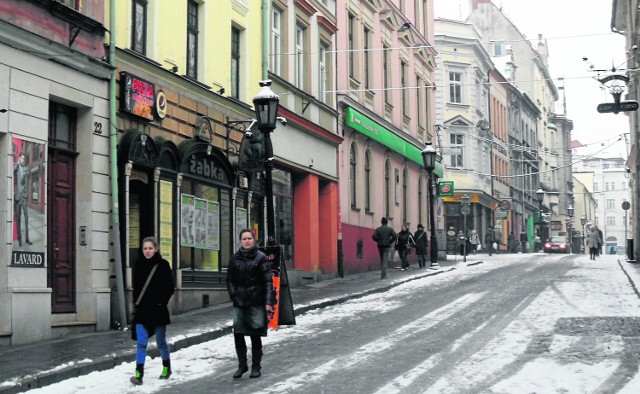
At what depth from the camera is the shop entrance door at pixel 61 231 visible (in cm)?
1568

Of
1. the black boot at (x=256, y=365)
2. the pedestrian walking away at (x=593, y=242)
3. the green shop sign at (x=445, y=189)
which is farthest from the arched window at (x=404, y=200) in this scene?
the black boot at (x=256, y=365)

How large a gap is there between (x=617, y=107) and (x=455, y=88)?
3671cm

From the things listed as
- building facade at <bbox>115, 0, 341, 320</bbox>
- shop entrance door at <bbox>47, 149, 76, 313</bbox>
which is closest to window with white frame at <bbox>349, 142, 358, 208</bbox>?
building facade at <bbox>115, 0, 341, 320</bbox>

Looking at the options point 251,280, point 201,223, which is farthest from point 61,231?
point 251,280

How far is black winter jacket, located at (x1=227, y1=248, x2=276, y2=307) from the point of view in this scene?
11.4 meters

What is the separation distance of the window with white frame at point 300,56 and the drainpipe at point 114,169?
439 inches

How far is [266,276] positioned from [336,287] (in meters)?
13.8

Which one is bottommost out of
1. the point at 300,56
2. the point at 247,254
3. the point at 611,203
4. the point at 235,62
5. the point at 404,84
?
the point at 247,254

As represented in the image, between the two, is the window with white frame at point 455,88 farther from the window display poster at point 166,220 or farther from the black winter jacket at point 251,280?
the black winter jacket at point 251,280

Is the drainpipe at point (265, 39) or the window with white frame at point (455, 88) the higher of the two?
the window with white frame at point (455, 88)

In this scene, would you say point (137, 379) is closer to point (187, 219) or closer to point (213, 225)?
point (187, 219)

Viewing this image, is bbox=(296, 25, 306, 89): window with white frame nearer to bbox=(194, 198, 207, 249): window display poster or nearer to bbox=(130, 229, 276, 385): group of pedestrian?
bbox=(194, 198, 207, 249): window display poster

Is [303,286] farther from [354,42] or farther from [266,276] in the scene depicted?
[266,276]

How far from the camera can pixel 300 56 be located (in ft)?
92.4
